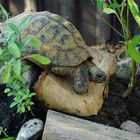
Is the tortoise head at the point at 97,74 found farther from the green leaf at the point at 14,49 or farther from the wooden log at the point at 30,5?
the wooden log at the point at 30,5

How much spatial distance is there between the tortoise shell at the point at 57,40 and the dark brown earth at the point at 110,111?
0.70 feet

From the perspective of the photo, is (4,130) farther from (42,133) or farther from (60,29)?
(60,29)

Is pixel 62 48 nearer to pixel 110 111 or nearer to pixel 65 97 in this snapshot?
pixel 65 97

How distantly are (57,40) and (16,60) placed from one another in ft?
1.14

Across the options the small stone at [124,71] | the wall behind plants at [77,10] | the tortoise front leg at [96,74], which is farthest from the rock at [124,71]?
the wall behind plants at [77,10]

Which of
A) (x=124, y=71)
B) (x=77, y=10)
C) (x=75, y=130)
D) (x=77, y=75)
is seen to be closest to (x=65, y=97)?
(x=77, y=75)

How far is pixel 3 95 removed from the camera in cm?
169

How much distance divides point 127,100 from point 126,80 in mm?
175

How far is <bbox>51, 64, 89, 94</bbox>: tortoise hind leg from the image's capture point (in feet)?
5.43

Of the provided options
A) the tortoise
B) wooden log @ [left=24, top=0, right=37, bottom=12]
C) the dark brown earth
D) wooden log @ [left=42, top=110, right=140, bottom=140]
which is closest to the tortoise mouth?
the tortoise

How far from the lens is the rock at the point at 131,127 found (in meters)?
1.65

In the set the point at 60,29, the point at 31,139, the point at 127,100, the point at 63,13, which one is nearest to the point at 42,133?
the point at 31,139

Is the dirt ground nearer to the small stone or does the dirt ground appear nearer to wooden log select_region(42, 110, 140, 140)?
the small stone

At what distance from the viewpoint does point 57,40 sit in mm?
1649
